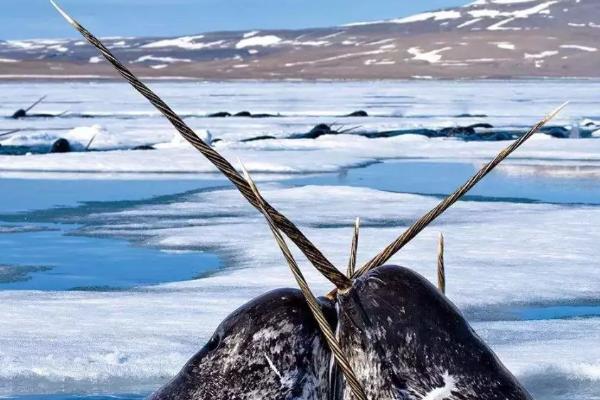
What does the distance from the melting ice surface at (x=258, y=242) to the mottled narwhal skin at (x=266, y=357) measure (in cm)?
162

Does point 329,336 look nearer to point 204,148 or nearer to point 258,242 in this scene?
point 204,148

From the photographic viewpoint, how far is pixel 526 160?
1562 cm

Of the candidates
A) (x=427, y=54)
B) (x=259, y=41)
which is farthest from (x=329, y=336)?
(x=259, y=41)

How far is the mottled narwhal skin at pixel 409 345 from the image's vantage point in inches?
79.7

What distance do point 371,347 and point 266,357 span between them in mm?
183

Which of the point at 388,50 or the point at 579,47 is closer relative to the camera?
the point at 579,47

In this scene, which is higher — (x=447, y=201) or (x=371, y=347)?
(x=447, y=201)

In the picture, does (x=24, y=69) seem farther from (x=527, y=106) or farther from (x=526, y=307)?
(x=526, y=307)

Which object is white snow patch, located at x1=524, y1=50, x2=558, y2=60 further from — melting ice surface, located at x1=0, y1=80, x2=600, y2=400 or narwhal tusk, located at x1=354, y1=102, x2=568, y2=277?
narwhal tusk, located at x1=354, y1=102, x2=568, y2=277

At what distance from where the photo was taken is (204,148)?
68.9 inches

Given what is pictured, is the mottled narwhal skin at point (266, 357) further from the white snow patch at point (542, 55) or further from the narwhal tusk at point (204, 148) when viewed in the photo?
the white snow patch at point (542, 55)

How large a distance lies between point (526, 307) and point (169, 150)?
11608mm

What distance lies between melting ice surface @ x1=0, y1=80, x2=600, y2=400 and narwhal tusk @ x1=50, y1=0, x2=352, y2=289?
1966mm

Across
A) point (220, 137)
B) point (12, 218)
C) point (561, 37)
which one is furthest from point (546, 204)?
point (561, 37)
